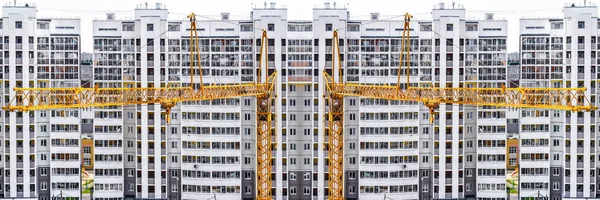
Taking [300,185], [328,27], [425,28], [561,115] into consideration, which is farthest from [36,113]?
[561,115]

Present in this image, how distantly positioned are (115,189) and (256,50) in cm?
1838

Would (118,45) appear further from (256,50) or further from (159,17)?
(256,50)

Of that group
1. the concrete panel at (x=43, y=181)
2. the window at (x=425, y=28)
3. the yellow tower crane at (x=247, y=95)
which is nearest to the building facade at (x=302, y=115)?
the window at (x=425, y=28)

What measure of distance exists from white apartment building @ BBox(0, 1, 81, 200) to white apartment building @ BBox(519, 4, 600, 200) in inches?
1615

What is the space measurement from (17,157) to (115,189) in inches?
368

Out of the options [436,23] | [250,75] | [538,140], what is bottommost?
[538,140]

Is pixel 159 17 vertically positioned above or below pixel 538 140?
above

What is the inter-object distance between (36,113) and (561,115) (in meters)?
47.9

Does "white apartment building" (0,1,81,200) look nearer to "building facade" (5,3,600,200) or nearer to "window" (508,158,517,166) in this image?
"building facade" (5,3,600,200)

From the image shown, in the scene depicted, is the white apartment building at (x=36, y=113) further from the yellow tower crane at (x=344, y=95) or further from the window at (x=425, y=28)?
the window at (x=425, y=28)

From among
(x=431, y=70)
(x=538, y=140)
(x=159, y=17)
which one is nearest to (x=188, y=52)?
(x=159, y=17)

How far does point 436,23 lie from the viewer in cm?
6969

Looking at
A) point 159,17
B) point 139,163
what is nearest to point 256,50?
point 159,17

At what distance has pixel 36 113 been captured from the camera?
72.0 metres
